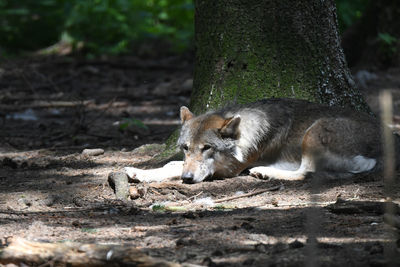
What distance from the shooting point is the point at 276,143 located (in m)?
6.53

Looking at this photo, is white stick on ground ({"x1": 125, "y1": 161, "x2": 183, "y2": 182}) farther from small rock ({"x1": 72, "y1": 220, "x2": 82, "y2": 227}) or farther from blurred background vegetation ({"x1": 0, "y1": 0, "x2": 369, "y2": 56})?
blurred background vegetation ({"x1": 0, "y1": 0, "x2": 369, "y2": 56})

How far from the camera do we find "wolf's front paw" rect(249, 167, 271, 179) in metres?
6.21

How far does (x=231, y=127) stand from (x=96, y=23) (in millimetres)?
11416

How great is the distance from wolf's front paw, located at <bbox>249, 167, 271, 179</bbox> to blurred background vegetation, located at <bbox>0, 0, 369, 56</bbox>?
10.5m

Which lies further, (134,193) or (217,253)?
(134,193)

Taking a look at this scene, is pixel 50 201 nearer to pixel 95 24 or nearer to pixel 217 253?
pixel 217 253

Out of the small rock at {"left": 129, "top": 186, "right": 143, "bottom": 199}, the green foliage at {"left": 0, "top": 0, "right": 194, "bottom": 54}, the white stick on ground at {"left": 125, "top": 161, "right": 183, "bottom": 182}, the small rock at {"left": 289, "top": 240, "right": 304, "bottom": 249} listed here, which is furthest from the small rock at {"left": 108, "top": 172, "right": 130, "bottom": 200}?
the green foliage at {"left": 0, "top": 0, "right": 194, "bottom": 54}

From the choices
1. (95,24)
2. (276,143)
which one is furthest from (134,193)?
(95,24)

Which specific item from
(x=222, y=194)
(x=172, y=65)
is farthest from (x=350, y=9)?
(x=222, y=194)

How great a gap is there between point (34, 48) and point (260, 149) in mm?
13786

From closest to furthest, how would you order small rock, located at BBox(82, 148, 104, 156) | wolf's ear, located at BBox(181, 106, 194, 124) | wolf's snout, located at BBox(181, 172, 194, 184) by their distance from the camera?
wolf's snout, located at BBox(181, 172, 194, 184) → wolf's ear, located at BBox(181, 106, 194, 124) → small rock, located at BBox(82, 148, 104, 156)

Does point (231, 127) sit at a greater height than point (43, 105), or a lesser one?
greater

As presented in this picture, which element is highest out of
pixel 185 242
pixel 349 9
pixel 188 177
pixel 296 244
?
pixel 349 9

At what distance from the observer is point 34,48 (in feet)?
60.9
